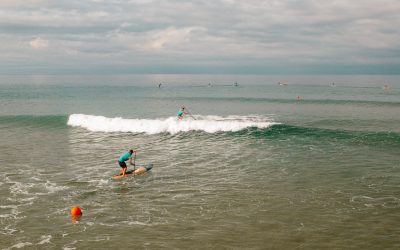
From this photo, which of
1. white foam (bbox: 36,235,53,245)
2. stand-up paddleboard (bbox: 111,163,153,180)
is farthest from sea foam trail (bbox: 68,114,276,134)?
white foam (bbox: 36,235,53,245)

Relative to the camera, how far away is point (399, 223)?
1435 centimetres

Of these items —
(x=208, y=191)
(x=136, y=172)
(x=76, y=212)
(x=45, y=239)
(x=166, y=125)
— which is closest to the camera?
(x=45, y=239)

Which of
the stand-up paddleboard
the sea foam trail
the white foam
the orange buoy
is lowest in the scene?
the white foam

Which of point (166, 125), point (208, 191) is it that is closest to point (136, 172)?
point (208, 191)

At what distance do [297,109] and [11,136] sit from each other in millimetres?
42914

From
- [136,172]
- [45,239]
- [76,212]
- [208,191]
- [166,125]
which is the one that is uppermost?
[166,125]

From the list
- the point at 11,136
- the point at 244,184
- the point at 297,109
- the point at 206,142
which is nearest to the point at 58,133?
→ the point at 11,136

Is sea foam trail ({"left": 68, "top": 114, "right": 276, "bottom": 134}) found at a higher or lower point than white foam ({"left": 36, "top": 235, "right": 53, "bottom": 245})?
higher

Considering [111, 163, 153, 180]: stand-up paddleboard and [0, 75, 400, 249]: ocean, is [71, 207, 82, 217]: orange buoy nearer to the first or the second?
[0, 75, 400, 249]: ocean

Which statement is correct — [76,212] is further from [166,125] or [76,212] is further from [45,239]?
[166,125]

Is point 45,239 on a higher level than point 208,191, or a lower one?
lower

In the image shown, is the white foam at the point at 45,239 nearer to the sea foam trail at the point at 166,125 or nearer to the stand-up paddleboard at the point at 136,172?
the stand-up paddleboard at the point at 136,172

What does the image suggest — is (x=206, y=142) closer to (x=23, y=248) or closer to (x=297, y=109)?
(x=23, y=248)

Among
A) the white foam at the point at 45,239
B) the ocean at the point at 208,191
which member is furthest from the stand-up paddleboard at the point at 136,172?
the white foam at the point at 45,239
